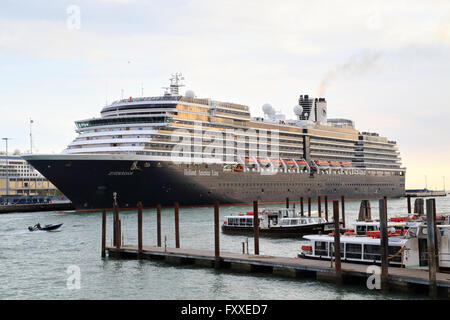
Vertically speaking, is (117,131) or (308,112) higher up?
(308,112)

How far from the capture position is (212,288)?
74.7 feet

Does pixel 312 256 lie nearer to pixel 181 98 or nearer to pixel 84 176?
pixel 84 176

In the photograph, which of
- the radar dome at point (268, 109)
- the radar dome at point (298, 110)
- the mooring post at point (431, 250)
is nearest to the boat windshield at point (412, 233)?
the mooring post at point (431, 250)

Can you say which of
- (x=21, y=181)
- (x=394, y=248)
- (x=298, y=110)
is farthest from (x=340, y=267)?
(x=21, y=181)

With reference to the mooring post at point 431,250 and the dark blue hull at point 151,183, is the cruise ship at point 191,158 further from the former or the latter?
the mooring post at point 431,250

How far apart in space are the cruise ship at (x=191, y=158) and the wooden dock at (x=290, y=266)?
43.0ft

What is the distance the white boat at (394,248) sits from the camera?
22.2m

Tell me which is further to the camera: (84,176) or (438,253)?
(84,176)

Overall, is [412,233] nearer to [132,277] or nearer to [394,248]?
[394,248]

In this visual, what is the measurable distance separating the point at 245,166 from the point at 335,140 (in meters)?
30.1

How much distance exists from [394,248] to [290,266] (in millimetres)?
4427

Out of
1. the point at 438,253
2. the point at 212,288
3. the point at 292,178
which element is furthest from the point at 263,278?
the point at 292,178

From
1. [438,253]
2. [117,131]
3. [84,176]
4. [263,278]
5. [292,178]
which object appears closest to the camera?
[438,253]

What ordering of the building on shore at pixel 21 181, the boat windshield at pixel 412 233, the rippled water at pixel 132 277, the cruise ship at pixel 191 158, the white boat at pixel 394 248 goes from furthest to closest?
1. the building on shore at pixel 21 181
2. the cruise ship at pixel 191 158
3. the boat windshield at pixel 412 233
4. the white boat at pixel 394 248
5. the rippled water at pixel 132 277
